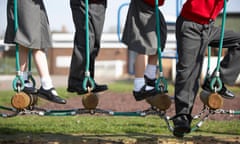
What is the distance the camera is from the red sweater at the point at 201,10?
4.66 m

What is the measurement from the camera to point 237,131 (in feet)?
21.2

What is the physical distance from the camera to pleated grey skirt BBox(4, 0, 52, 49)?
16.4ft

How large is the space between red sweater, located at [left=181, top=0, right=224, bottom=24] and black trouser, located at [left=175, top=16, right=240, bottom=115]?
0.05 meters

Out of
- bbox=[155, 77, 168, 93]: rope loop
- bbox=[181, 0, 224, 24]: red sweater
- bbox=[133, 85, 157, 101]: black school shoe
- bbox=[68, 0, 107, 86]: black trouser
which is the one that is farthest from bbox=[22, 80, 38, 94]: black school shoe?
bbox=[181, 0, 224, 24]: red sweater

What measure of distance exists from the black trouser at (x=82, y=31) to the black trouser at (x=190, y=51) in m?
Answer: 0.82

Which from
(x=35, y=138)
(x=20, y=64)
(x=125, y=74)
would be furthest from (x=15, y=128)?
(x=125, y=74)

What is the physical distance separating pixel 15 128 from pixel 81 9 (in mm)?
2343

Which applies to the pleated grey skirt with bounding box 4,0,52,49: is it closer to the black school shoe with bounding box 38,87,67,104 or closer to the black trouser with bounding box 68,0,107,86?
the black trouser with bounding box 68,0,107,86

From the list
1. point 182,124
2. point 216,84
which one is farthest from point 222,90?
point 182,124

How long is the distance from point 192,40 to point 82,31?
3.63 ft

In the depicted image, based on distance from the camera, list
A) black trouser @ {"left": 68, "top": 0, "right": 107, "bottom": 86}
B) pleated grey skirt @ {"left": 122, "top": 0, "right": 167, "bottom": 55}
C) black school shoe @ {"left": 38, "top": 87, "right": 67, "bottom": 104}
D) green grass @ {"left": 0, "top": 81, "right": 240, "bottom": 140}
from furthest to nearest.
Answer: green grass @ {"left": 0, "top": 81, "right": 240, "bottom": 140} → black school shoe @ {"left": 38, "top": 87, "right": 67, "bottom": 104} → black trouser @ {"left": 68, "top": 0, "right": 107, "bottom": 86} → pleated grey skirt @ {"left": 122, "top": 0, "right": 167, "bottom": 55}

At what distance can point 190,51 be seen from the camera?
4785mm

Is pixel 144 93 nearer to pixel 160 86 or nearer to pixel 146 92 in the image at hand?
pixel 146 92

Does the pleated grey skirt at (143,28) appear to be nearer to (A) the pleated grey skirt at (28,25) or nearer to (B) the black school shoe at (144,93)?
(B) the black school shoe at (144,93)
